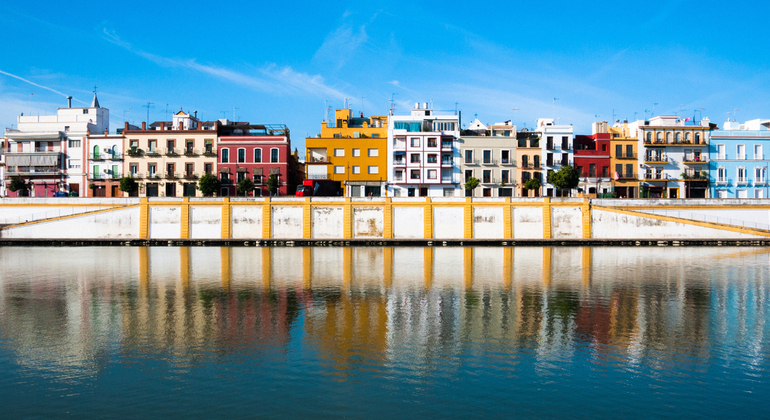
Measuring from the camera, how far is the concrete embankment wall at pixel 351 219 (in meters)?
55.0

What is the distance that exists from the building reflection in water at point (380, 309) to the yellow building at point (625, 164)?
3054cm

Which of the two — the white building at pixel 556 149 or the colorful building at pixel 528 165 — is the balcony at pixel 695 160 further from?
the colorful building at pixel 528 165

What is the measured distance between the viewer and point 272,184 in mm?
65625

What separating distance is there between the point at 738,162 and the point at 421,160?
132ft

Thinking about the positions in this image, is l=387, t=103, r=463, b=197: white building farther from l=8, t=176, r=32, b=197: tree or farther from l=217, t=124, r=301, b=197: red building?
l=8, t=176, r=32, b=197: tree

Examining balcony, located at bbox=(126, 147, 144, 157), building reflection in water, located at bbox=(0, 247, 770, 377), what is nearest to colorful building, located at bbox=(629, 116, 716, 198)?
building reflection in water, located at bbox=(0, 247, 770, 377)

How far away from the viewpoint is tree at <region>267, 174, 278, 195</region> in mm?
65500

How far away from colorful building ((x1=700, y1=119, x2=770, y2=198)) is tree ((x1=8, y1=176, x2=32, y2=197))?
8627 centimetres

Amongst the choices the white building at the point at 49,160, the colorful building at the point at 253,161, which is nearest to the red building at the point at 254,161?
the colorful building at the point at 253,161

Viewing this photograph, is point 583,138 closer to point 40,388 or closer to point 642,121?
point 642,121

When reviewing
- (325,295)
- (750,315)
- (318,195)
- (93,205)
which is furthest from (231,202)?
(750,315)

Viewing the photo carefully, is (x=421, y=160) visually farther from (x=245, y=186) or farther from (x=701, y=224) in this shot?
(x=701, y=224)

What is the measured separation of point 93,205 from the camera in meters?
55.9

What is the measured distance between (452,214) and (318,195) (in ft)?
50.4
